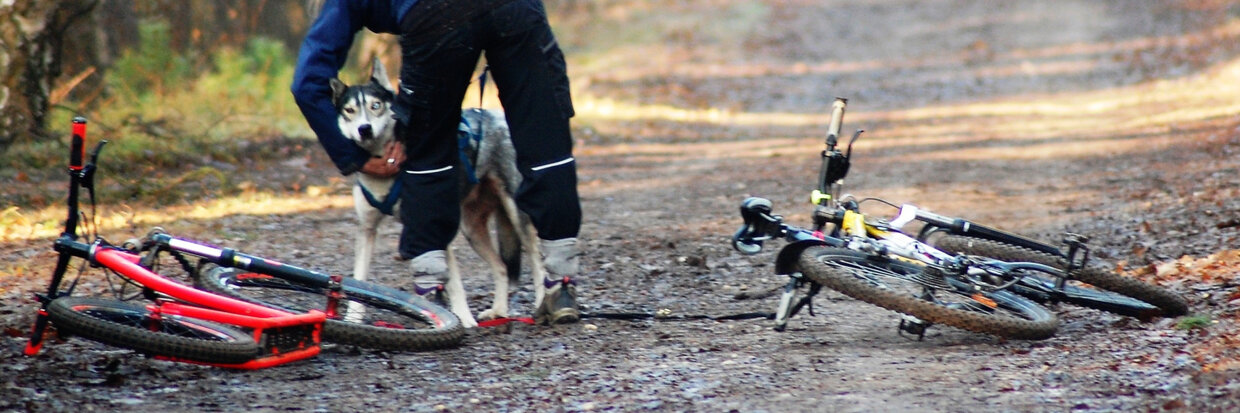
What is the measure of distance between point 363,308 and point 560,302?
3.24 feet

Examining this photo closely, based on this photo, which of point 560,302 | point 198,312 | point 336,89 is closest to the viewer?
point 198,312

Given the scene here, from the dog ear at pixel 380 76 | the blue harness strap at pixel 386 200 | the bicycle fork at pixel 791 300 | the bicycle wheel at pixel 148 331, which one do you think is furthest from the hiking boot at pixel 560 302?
the bicycle wheel at pixel 148 331

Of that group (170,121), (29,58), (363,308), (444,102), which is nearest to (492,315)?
(363,308)

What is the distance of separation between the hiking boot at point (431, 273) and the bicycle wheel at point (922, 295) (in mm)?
1639

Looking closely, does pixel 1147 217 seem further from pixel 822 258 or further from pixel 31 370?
pixel 31 370

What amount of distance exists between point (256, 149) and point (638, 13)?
58.5 ft

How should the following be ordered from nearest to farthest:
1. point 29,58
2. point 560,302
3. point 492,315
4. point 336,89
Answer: point 336,89 → point 560,302 → point 492,315 → point 29,58

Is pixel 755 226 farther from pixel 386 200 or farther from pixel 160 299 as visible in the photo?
pixel 160 299

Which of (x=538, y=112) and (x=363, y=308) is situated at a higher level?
(x=538, y=112)

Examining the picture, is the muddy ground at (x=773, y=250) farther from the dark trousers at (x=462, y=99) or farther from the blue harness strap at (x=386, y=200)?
the blue harness strap at (x=386, y=200)

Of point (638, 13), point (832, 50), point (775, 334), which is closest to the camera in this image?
point (775, 334)

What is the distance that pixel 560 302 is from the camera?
5656mm

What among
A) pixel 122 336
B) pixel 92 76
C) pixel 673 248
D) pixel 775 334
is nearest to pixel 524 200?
pixel 775 334

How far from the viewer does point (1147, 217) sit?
7.92 m
